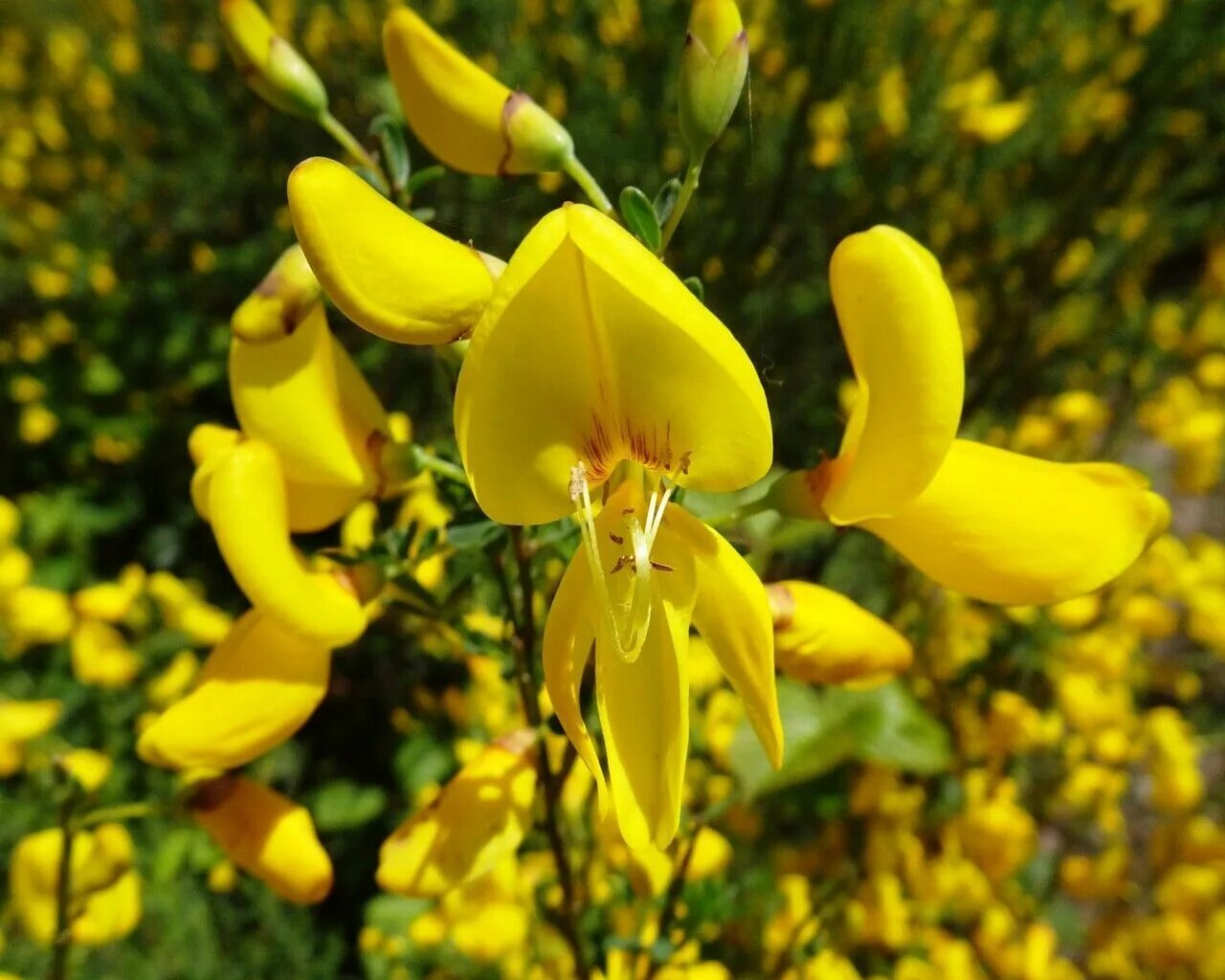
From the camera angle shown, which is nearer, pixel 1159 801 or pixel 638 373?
pixel 638 373

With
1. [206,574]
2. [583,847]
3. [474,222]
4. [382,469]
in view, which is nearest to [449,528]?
[382,469]

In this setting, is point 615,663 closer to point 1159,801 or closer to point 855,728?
point 855,728

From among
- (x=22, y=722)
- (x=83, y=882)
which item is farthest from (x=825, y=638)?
(x=22, y=722)

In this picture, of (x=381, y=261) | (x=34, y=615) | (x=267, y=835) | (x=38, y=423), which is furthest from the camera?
(x=38, y=423)

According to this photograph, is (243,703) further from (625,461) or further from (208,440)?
(625,461)

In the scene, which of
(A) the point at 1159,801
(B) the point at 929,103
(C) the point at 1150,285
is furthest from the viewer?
(C) the point at 1150,285

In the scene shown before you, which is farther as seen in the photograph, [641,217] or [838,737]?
[838,737]

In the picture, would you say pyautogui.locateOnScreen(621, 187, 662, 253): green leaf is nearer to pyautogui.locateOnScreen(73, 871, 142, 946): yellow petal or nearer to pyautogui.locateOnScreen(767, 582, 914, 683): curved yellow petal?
pyautogui.locateOnScreen(767, 582, 914, 683): curved yellow petal
